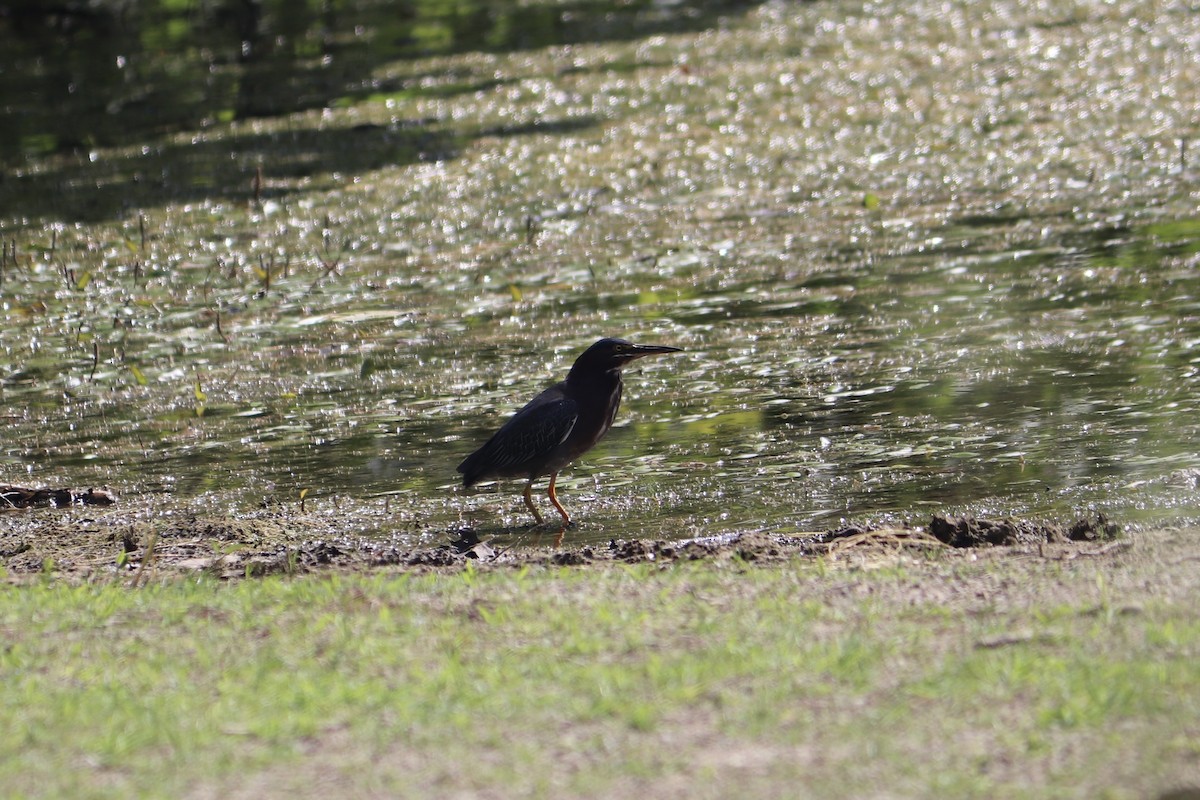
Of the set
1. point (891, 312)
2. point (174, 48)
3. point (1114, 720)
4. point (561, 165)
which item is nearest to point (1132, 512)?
point (1114, 720)

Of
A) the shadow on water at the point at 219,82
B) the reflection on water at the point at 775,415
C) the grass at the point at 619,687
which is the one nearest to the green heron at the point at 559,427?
the reflection on water at the point at 775,415

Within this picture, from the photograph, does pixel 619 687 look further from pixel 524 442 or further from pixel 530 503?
pixel 530 503

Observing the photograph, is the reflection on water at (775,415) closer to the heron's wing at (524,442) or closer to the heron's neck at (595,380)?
the heron's wing at (524,442)

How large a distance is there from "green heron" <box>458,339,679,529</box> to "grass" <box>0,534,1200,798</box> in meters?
1.54

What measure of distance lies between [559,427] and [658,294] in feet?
11.0

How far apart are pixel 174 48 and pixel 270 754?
1752 cm

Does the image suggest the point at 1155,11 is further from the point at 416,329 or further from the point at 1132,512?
the point at 1132,512

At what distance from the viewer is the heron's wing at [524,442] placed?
285 inches

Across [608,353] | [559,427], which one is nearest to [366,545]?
[559,427]

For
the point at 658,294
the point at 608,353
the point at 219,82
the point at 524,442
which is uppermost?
the point at 219,82

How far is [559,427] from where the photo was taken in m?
7.36

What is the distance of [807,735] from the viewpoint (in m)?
4.16

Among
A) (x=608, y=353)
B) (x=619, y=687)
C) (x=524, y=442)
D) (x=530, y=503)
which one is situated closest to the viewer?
(x=619, y=687)

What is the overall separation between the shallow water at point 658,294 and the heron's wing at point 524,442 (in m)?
0.27
